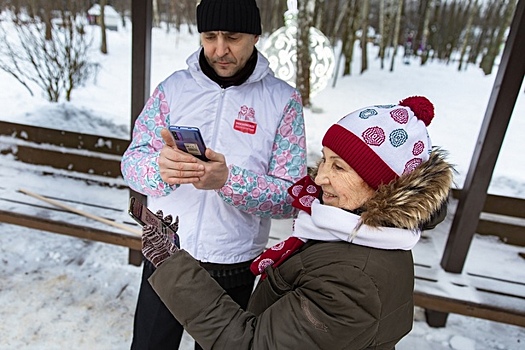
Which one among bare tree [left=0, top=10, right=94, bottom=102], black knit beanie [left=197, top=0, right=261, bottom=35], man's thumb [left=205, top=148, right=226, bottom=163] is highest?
black knit beanie [left=197, top=0, right=261, bottom=35]

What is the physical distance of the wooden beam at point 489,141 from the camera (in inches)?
87.4

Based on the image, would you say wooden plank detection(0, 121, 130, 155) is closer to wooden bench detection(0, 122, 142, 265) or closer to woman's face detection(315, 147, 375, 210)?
wooden bench detection(0, 122, 142, 265)

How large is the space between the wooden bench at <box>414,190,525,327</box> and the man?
153 cm

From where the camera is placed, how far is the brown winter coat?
0.82 metres

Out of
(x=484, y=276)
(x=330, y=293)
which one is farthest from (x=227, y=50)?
(x=484, y=276)

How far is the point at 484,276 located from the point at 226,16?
7.96 ft

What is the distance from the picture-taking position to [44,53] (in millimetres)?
4508

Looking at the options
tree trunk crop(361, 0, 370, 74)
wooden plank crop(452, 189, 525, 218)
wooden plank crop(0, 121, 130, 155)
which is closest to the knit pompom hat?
wooden plank crop(452, 189, 525, 218)

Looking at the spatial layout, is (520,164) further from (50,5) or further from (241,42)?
(50,5)

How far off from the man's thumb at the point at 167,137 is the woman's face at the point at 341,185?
1.38 feet

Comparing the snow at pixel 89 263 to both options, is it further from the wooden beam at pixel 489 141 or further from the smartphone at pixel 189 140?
the smartphone at pixel 189 140

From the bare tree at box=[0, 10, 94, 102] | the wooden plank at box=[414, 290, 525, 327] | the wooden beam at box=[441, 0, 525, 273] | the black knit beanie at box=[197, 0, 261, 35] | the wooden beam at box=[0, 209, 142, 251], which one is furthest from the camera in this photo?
the bare tree at box=[0, 10, 94, 102]

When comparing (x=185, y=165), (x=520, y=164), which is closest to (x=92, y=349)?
(x=185, y=165)

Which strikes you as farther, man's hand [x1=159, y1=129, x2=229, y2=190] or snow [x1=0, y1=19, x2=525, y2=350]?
snow [x1=0, y1=19, x2=525, y2=350]
